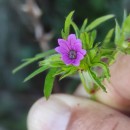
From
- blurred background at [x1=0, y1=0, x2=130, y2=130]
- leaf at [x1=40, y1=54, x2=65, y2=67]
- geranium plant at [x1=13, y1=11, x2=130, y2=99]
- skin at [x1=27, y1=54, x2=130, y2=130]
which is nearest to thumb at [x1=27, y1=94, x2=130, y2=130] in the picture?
skin at [x1=27, y1=54, x2=130, y2=130]

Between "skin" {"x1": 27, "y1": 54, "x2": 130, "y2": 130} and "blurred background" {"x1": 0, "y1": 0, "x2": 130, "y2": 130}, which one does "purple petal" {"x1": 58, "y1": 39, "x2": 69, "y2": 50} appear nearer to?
"skin" {"x1": 27, "y1": 54, "x2": 130, "y2": 130}

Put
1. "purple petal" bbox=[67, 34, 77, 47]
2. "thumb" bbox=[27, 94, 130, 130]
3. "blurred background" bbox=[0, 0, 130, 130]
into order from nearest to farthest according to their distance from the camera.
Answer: "purple petal" bbox=[67, 34, 77, 47], "thumb" bbox=[27, 94, 130, 130], "blurred background" bbox=[0, 0, 130, 130]

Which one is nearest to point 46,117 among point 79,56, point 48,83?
point 48,83

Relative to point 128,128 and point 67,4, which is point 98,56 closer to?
point 128,128

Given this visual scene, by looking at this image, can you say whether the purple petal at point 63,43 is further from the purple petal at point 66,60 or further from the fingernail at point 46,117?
the fingernail at point 46,117

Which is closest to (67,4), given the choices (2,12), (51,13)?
(51,13)

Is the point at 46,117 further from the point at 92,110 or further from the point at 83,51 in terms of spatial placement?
the point at 83,51
